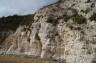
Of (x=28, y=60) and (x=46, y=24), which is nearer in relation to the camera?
(x=28, y=60)

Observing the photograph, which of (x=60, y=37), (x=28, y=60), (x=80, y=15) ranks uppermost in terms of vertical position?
(x=80, y=15)

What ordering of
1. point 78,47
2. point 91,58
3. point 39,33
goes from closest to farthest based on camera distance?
1. point 91,58
2. point 78,47
3. point 39,33

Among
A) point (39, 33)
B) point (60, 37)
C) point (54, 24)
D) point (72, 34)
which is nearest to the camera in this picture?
point (72, 34)

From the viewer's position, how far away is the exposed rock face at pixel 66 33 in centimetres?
2866

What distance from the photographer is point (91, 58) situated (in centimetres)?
2656

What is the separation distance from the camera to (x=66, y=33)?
3259 cm

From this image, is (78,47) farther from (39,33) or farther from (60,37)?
(39,33)

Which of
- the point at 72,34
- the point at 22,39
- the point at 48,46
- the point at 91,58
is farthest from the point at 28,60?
the point at 22,39

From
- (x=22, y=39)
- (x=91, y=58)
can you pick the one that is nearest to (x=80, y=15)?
(x=91, y=58)

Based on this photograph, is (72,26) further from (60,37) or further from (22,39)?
(22,39)

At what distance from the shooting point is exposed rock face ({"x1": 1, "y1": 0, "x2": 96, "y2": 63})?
94.0ft

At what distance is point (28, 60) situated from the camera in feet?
105

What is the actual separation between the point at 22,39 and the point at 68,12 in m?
14.8

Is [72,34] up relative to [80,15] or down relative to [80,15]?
down
